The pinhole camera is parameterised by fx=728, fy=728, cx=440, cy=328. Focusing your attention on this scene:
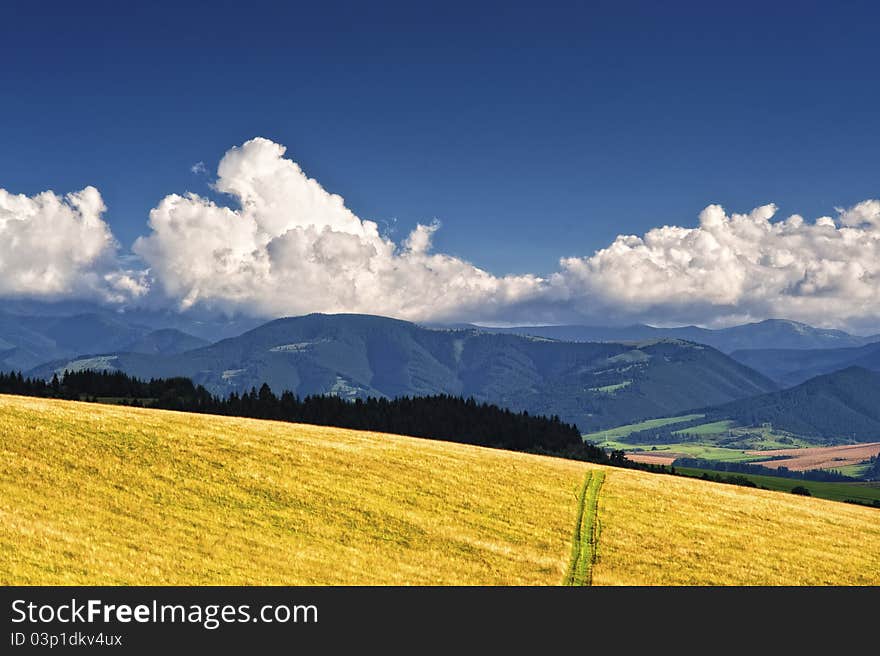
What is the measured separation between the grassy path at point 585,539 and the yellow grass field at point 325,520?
593mm

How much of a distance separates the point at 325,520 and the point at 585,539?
64.2 feet

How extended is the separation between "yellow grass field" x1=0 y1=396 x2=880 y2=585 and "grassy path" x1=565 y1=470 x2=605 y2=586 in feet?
1.95

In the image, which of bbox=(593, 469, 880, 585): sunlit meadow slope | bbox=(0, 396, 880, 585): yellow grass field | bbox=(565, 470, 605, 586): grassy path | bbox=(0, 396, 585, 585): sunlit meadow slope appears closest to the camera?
bbox=(0, 396, 585, 585): sunlit meadow slope

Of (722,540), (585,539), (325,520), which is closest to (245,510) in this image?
(325,520)

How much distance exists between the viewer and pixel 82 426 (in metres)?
59.6

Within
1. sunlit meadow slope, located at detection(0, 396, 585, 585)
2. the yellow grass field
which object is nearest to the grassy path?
the yellow grass field

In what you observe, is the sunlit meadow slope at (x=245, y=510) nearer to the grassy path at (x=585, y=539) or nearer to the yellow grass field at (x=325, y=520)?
the yellow grass field at (x=325, y=520)

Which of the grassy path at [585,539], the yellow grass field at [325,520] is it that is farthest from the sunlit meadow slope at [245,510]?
the grassy path at [585,539]

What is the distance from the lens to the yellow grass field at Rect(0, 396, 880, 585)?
3831 cm

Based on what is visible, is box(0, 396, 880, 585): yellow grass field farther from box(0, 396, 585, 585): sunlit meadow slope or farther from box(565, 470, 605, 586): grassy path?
box(565, 470, 605, 586): grassy path
